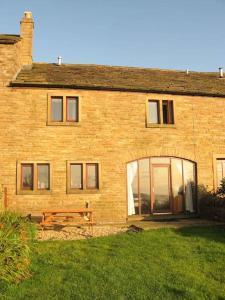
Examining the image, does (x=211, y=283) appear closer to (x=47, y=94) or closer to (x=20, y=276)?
(x=20, y=276)

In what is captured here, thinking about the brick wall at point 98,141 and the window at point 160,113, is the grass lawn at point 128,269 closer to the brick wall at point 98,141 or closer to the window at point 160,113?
the brick wall at point 98,141

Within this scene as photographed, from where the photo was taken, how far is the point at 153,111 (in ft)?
59.0

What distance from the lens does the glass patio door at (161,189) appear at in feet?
57.2

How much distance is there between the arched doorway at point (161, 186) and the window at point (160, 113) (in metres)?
A: 1.88

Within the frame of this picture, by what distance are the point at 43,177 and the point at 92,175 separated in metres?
2.35

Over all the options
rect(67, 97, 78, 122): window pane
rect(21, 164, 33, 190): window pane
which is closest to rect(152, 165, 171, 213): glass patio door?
rect(67, 97, 78, 122): window pane

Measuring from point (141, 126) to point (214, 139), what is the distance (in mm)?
4181

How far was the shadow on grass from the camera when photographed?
11907 mm

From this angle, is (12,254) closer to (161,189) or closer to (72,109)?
Answer: (72,109)

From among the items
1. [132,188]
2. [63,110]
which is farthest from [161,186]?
[63,110]

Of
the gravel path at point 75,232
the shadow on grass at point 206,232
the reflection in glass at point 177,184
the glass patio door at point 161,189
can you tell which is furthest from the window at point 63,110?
the shadow on grass at point 206,232

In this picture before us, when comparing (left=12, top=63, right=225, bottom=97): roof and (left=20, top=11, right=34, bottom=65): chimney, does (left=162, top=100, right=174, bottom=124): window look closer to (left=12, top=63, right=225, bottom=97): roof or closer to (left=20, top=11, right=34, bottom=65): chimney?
(left=12, top=63, right=225, bottom=97): roof

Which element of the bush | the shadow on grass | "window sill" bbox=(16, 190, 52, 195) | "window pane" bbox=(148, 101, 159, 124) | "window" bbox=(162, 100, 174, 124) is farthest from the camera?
"window" bbox=(162, 100, 174, 124)

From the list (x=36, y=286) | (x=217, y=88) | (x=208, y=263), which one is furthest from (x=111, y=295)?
(x=217, y=88)
